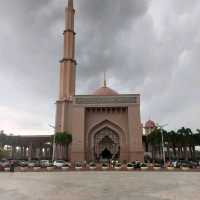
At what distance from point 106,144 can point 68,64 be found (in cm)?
2125

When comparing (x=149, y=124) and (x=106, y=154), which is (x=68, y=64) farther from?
(x=149, y=124)

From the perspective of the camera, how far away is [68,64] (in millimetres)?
61906

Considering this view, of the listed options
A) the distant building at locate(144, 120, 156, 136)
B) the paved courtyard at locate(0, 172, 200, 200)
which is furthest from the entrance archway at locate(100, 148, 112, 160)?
the paved courtyard at locate(0, 172, 200, 200)

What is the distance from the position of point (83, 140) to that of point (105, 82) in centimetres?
2072

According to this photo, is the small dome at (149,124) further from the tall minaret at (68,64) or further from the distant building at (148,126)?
the tall minaret at (68,64)

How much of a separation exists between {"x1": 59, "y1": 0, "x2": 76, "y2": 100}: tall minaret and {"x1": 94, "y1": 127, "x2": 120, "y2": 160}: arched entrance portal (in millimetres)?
11774

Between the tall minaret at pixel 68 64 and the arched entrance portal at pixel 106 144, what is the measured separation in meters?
11.8

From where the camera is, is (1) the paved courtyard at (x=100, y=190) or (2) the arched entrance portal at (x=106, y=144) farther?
(2) the arched entrance portal at (x=106, y=144)

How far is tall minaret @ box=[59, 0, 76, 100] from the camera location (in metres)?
61.2

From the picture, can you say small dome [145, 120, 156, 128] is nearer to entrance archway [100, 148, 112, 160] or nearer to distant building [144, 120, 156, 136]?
distant building [144, 120, 156, 136]

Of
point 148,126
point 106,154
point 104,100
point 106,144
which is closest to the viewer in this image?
point 104,100

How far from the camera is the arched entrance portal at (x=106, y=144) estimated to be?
59969 mm

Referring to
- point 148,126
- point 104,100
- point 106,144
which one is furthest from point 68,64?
point 148,126

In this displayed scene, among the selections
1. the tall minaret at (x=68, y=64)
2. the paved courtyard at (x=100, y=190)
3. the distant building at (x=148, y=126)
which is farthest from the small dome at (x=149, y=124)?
the paved courtyard at (x=100, y=190)
